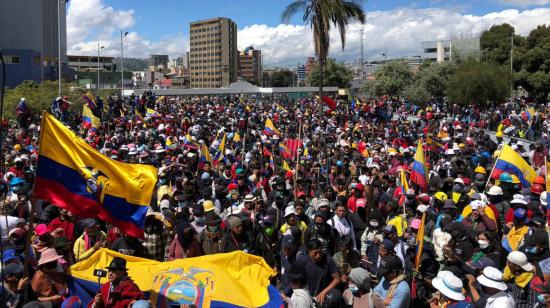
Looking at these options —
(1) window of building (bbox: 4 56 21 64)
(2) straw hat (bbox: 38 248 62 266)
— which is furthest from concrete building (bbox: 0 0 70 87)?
(2) straw hat (bbox: 38 248 62 266)

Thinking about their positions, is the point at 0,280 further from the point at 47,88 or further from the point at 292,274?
the point at 47,88

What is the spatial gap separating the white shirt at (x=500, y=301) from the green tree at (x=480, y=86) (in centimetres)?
3434

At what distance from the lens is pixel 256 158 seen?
16.3m

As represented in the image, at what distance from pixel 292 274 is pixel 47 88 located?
34279mm

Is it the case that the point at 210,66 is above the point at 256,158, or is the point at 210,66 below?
above

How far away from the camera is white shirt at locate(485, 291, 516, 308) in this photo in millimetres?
4688

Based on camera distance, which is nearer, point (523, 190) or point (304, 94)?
point (523, 190)

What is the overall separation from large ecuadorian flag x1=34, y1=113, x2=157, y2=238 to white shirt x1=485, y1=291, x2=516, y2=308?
140 inches

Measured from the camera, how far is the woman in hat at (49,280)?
4773 millimetres

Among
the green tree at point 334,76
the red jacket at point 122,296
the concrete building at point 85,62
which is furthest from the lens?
the concrete building at point 85,62

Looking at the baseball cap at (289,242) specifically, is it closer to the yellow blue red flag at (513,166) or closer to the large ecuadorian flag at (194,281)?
the large ecuadorian flag at (194,281)

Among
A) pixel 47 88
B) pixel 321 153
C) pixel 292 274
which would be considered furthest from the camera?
pixel 47 88

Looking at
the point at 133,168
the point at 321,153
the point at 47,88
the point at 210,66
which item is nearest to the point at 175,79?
the point at 210,66

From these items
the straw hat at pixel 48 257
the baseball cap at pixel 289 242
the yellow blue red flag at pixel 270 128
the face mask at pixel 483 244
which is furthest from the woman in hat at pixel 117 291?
the yellow blue red flag at pixel 270 128
